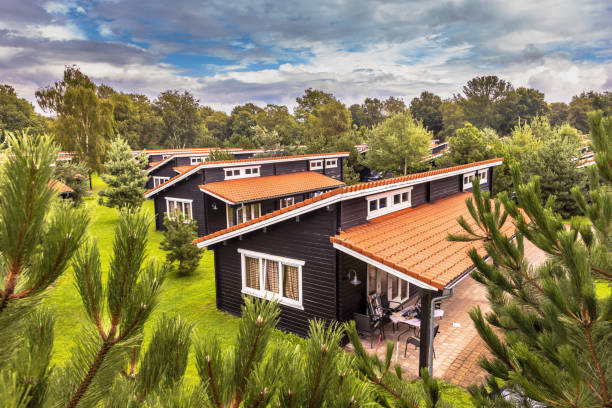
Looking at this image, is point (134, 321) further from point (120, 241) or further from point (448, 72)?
point (448, 72)

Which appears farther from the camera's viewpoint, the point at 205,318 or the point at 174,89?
the point at 174,89

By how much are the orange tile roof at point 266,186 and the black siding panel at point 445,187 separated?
30.0 ft

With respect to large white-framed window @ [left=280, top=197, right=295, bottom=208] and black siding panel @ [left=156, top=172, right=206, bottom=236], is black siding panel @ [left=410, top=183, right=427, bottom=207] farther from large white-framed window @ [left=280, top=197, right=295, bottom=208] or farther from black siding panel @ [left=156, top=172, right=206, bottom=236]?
black siding panel @ [left=156, top=172, right=206, bottom=236]

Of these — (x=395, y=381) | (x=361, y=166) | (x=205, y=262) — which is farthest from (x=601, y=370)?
(x=361, y=166)

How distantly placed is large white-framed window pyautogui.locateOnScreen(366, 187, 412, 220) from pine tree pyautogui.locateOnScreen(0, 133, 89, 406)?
32.5 ft

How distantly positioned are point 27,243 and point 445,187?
17.0 m

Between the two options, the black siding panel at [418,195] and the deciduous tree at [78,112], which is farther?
the deciduous tree at [78,112]

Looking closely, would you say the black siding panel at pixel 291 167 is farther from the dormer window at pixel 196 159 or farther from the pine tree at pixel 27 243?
the pine tree at pixel 27 243

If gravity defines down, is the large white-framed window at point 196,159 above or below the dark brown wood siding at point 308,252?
above

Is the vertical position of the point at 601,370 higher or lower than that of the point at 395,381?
higher

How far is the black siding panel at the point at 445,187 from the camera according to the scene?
50.5ft

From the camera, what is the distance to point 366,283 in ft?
34.4

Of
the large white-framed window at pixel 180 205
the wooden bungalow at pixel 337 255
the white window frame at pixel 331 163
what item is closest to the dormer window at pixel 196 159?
the large white-framed window at pixel 180 205

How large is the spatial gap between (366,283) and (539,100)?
257 ft
